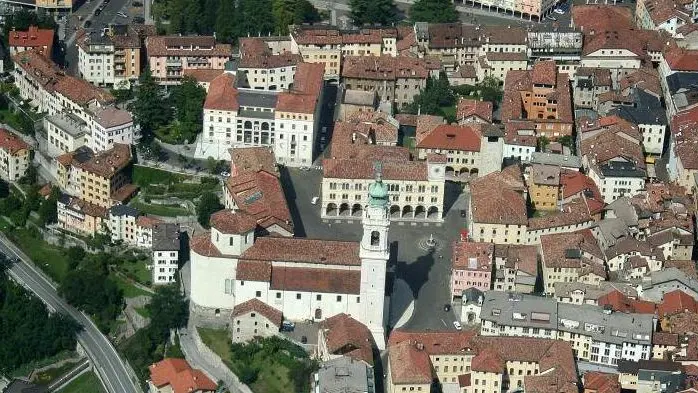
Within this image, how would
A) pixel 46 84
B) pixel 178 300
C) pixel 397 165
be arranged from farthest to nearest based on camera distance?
pixel 46 84
pixel 397 165
pixel 178 300

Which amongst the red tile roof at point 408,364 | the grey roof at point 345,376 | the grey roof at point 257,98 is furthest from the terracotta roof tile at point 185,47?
the grey roof at point 345,376

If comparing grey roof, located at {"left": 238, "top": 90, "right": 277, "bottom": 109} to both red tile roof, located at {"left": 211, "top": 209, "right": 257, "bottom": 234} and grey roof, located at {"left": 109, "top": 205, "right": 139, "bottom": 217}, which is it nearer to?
grey roof, located at {"left": 109, "top": 205, "right": 139, "bottom": 217}

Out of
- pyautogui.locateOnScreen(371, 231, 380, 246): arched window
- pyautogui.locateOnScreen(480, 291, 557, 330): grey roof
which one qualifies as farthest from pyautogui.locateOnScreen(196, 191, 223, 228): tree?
pyautogui.locateOnScreen(480, 291, 557, 330): grey roof

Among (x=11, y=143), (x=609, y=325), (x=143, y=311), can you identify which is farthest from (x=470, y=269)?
(x=11, y=143)

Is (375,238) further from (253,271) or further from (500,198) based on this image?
(500,198)

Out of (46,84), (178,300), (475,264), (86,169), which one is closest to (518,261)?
(475,264)

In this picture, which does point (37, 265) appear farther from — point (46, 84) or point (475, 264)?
point (475, 264)

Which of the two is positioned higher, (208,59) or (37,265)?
(208,59)
